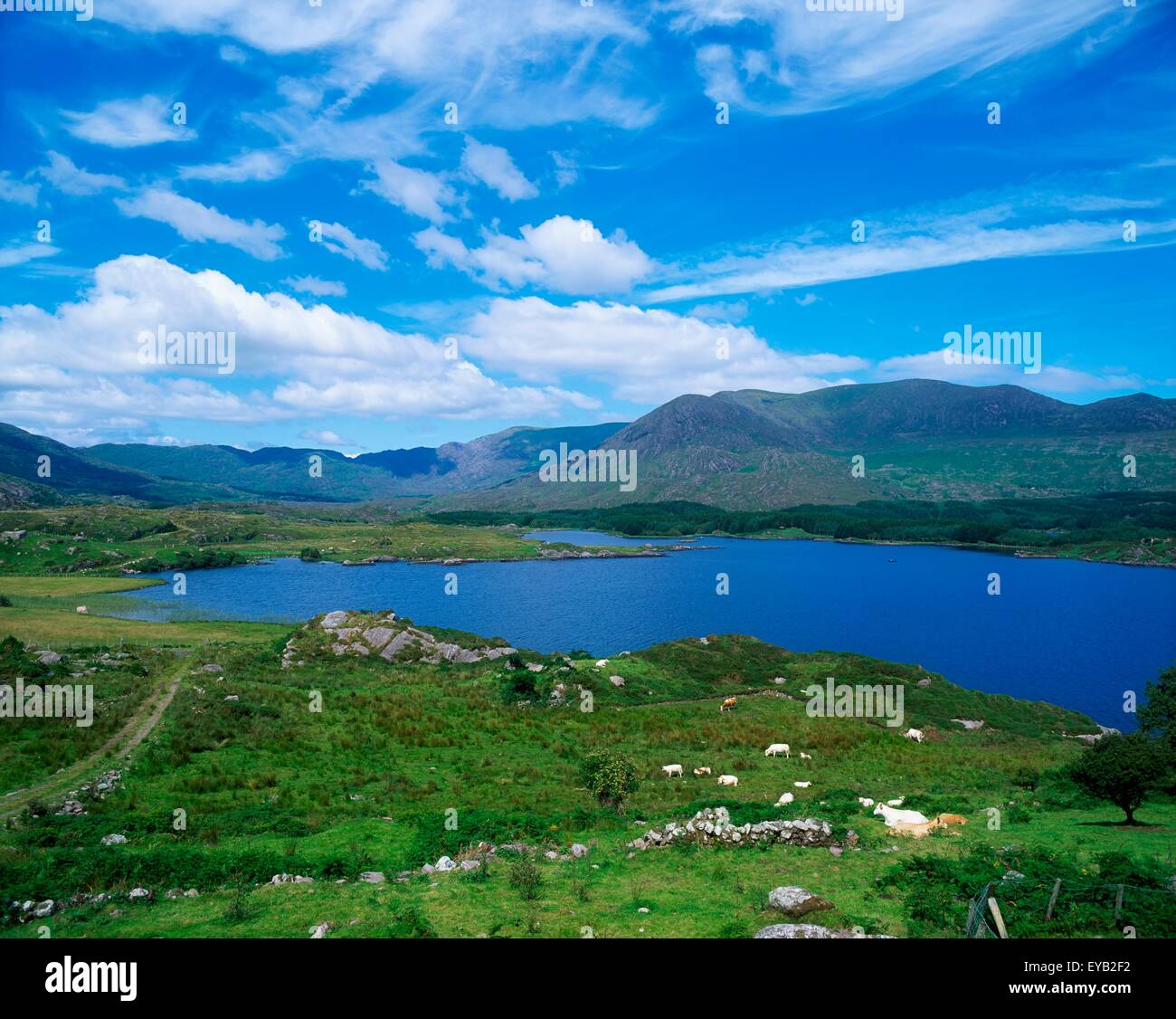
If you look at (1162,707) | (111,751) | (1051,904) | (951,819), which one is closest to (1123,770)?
(951,819)

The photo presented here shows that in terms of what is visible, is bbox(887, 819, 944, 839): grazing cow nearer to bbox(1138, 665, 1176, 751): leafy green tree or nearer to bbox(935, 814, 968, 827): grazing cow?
bbox(935, 814, 968, 827): grazing cow

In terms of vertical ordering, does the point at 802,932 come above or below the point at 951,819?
Result: above

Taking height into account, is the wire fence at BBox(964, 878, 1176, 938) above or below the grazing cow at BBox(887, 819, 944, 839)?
above

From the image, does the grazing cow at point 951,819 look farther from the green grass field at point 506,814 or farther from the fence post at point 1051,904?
the fence post at point 1051,904

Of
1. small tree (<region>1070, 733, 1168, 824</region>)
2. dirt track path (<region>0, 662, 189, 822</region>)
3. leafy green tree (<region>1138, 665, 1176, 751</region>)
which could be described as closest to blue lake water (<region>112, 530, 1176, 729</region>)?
leafy green tree (<region>1138, 665, 1176, 751</region>)

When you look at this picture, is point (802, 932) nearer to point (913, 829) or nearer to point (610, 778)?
point (913, 829)
